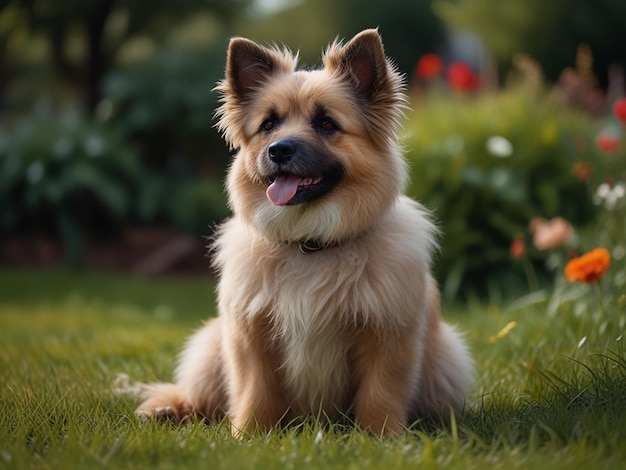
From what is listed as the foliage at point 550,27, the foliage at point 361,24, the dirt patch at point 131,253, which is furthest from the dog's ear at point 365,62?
the foliage at point 361,24

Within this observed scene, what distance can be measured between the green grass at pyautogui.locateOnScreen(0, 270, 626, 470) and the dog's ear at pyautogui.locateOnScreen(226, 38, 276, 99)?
5.79 feet

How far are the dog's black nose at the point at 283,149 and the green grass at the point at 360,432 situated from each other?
123 cm

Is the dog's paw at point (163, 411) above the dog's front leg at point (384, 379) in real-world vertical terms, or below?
below

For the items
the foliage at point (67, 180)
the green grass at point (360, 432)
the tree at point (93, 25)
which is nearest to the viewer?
the green grass at point (360, 432)

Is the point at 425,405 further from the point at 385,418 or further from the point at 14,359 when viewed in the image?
the point at 14,359

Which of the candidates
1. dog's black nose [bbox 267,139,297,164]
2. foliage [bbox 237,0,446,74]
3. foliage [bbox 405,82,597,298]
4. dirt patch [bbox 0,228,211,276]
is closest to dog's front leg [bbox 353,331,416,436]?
dog's black nose [bbox 267,139,297,164]

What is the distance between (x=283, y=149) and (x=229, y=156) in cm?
936

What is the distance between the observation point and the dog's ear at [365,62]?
11.7 ft

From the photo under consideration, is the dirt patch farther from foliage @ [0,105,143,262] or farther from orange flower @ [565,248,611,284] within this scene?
orange flower @ [565,248,611,284]

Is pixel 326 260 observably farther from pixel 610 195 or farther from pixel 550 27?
pixel 550 27

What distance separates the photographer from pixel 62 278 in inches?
372

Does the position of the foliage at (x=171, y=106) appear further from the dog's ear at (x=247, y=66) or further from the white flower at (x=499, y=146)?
the dog's ear at (x=247, y=66)

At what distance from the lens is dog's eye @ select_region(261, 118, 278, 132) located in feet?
12.2

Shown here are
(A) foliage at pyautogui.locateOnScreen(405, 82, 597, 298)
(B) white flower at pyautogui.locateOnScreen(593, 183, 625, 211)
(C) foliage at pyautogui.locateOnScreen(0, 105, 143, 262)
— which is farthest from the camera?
(C) foliage at pyautogui.locateOnScreen(0, 105, 143, 262)
